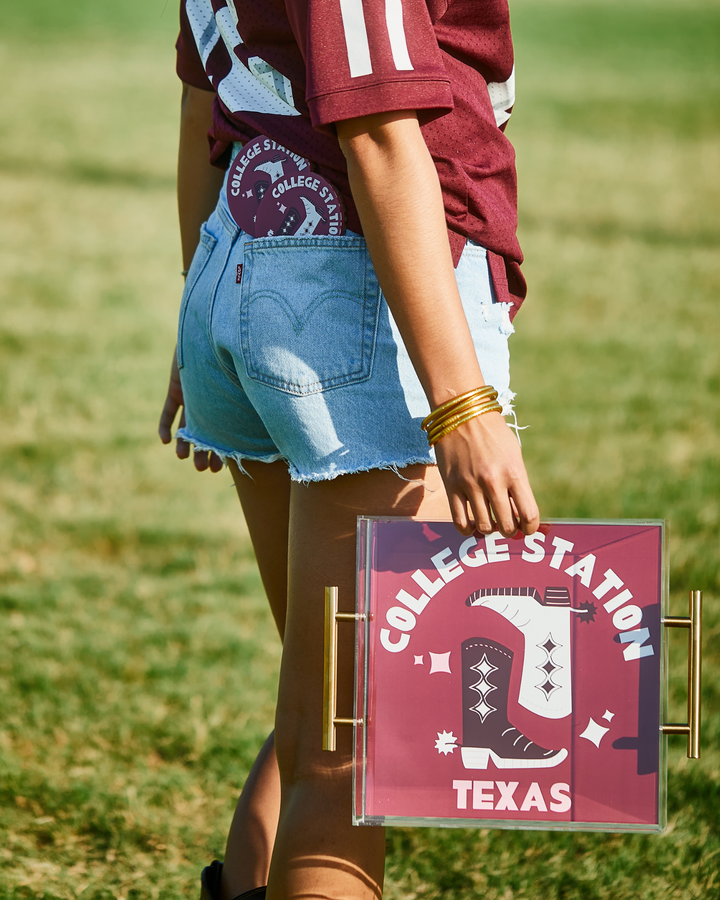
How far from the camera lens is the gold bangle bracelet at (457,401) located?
3.41 feet

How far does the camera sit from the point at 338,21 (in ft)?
3.30

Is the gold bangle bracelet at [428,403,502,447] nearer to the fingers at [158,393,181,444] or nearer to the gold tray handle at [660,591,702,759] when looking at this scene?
the gold tray handle at [660,591,702,759]

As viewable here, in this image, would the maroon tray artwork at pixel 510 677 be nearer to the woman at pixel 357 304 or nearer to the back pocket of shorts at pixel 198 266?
the woman at pixel 357 304

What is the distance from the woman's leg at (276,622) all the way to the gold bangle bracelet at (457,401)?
38 cm

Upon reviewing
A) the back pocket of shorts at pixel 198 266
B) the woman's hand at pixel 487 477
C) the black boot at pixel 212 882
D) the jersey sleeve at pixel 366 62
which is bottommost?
the black boot at pixel 212 882

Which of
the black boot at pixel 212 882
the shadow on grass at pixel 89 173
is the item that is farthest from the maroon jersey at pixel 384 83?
the shadow on grass at pixel 89 173

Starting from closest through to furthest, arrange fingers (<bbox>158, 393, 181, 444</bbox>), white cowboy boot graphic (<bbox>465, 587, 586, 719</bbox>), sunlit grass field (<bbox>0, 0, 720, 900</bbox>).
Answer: white cowboy boot graphic (<bbox>465, 587, 586, 719</bbox>), fingers (<bbox>158, 393, 181, 444</bbox>), sunlit grass field (<bbox>0, 0, 720, 900</bbox>)

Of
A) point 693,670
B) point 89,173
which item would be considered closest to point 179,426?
point 693,670

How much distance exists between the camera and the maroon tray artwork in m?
1.10

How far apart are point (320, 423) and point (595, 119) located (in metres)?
11.7

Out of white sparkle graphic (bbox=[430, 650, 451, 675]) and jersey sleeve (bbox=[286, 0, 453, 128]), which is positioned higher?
jersey sleeve (bbox=[286, 0, 453, 128])

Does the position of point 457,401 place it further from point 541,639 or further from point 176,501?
point 176,501

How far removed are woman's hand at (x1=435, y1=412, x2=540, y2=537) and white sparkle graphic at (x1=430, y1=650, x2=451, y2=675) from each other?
0.15 metres

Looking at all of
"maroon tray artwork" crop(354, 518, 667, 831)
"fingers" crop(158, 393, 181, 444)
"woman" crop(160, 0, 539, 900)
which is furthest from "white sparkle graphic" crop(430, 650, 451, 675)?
"fingers" crop(158, 393, 181, 444)
